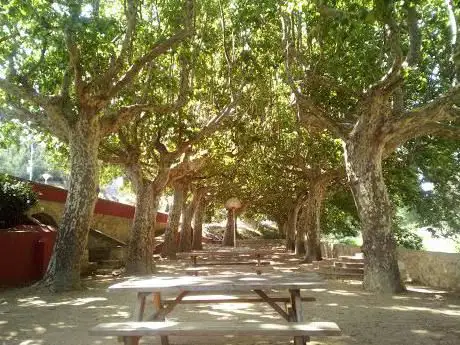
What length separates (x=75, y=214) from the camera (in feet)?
34.9

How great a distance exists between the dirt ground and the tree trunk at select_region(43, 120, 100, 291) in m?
0.47

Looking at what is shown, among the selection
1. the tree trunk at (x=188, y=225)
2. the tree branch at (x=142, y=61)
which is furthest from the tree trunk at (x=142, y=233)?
→ the tree trunk at (x=188, y=225)

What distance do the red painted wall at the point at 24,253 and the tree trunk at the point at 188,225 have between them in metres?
11.2

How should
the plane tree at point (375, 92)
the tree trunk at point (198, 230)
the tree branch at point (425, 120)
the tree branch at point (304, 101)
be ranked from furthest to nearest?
1. the tree trunk at point (198, 230)
2. the tree branch at point (304, 101)
3. the tree branch at point (425, 120)
4. the plane tree at point (375, 92)

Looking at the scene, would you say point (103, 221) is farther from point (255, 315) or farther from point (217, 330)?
point (217, 330)

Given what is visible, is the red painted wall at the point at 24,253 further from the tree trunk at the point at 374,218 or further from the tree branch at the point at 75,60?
the tree trunk at the point at 374,218

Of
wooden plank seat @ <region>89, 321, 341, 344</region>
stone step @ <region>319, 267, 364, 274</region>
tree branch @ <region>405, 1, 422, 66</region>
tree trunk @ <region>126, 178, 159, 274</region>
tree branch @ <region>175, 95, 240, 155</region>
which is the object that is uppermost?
tree branch @ <region>175, 95, 240, 155</region>

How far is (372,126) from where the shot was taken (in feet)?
33.7

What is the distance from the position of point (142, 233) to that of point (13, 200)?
157 inches

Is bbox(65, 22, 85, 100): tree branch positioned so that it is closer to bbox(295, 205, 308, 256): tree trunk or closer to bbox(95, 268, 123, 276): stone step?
bbox(95, 268, 123, 276): stone step

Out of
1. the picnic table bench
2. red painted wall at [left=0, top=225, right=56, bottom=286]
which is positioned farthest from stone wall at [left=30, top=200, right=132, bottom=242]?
the picnic table bench

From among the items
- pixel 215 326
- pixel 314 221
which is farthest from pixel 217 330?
pixel 314 221

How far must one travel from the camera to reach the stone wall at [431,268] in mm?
11008

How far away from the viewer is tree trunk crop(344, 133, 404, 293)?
399 inches
